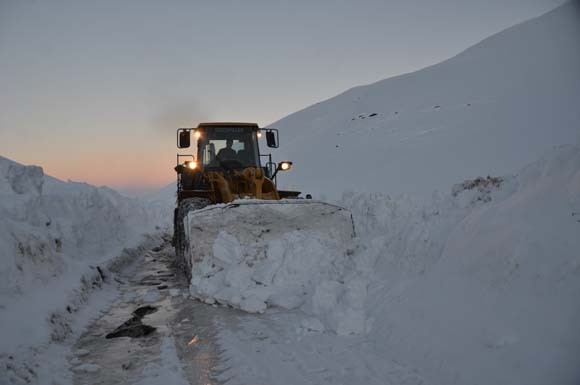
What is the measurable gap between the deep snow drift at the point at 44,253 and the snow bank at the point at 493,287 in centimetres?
339

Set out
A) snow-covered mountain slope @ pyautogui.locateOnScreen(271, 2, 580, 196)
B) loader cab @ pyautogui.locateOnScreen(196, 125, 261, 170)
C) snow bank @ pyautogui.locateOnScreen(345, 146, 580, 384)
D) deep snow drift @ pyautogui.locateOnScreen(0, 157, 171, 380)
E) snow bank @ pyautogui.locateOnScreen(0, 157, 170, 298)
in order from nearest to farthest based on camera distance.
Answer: snow bank @ pyautogui.locateOnScreen(345, 146, 580, 384), deep snow drift @ pyautogui.locateOnScreen(0, 157, 171, 380), snow bank @ pyautogui.locateOnScreen(0, 157, 170, 298), loader cab @ pyautogui.locateOnScreen(196, 125, 261, 170), snow-covered mountain slope @ pyautogui.locateOnScreen(271, 2, 580, 196)

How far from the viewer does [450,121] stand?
33.5m

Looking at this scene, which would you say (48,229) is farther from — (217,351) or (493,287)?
(493,287)

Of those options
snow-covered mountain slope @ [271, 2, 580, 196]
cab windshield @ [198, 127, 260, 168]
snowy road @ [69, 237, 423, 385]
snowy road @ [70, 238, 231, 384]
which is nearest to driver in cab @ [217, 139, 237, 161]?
cab windshield @ [198, 127, 260, 168]

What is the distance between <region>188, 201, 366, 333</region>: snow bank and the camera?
18.9ft

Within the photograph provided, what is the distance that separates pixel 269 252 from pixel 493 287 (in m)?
3.07

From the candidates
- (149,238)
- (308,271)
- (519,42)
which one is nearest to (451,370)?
(308,271)

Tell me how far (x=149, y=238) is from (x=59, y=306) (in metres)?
9.32

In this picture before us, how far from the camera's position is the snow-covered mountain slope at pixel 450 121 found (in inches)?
886

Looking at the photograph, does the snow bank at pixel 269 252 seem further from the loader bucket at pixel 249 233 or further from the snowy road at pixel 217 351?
the snowy road at pixel 217 351

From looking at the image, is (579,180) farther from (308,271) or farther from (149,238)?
(149,238)

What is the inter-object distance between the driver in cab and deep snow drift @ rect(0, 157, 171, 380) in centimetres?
299

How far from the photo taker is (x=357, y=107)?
5272cm

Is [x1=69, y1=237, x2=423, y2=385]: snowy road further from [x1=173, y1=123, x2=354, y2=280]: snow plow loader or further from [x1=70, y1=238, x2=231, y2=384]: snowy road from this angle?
[x1=173, y1=123, x2=354, y2=280]: snow plow loader
